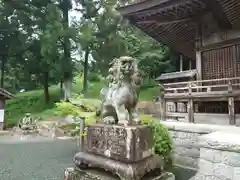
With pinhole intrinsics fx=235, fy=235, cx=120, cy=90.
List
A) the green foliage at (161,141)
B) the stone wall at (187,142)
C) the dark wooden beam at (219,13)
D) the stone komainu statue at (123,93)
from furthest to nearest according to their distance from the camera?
1. the dark wooden beam at (219,13)
2. the stone wall at (187,142)
3. the green foliage at (161,141)
4. the stone komainu statue at (123,93)

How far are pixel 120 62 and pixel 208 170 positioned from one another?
254cm

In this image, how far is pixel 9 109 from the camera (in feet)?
76.7

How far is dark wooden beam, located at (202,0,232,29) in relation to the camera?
23.6 ft

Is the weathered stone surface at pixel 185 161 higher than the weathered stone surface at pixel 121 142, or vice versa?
the weathered stone surface at pixel 121 142

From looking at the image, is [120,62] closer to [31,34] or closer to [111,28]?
[111,28]

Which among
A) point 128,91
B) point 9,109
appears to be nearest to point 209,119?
point 128,91

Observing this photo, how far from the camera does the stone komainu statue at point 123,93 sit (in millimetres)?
3047

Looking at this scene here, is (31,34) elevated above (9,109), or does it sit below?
above

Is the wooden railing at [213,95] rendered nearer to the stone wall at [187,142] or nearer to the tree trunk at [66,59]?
the stone wall at [187,142]

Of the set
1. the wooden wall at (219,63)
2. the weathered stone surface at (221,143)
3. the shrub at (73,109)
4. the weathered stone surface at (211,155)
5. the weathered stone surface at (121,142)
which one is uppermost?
the wooden wall at (219,63)

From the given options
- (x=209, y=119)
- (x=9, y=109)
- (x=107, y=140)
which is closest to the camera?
(x=107, y=140)

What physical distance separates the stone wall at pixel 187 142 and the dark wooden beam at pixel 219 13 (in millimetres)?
3698

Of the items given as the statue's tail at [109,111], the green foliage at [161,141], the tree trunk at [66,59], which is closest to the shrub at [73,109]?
the green foliage at [161,141]

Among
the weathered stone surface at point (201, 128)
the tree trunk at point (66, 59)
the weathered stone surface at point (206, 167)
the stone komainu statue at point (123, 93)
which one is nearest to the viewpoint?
the stone komainu statue at point (123, 93)
